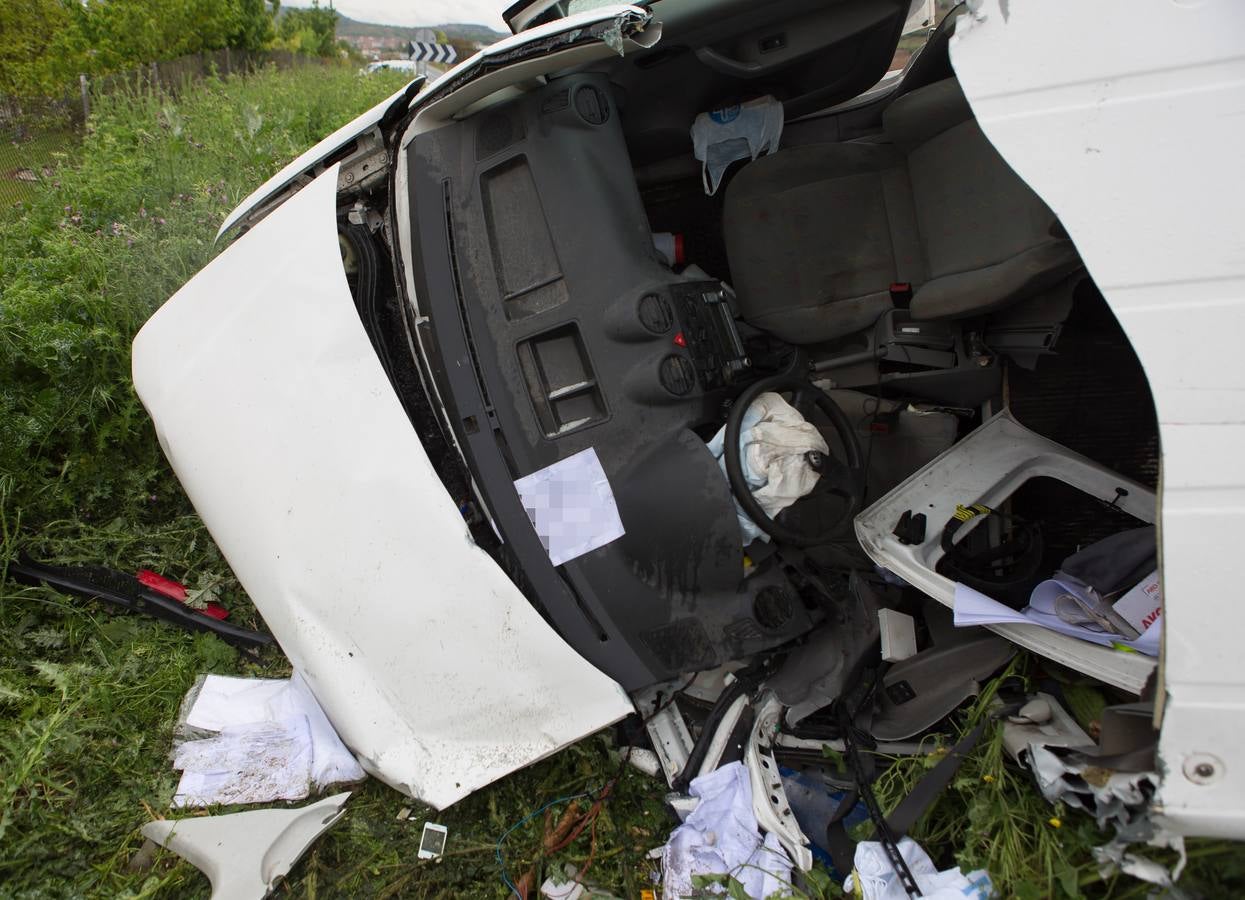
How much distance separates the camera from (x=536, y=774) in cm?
241

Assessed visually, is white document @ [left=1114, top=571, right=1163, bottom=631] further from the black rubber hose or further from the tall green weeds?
the tall green weeds

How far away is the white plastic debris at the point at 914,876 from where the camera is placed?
1.77m

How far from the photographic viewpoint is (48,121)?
4.88 m

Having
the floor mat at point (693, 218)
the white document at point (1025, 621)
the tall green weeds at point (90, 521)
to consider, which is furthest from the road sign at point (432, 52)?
the white document at point (1025, 621)

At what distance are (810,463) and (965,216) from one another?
3.85 feet

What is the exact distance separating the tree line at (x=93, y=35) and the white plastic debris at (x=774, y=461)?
661 cm

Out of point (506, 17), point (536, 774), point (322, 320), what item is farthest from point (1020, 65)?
point (536, 774)

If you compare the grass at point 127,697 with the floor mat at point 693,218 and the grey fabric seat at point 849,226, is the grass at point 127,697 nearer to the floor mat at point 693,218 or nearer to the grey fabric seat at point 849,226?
the grey fabric seat at point 849,226

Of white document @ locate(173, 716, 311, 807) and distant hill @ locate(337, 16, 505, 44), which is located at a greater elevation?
distant hill @ locate(337, 16, 505, 44)

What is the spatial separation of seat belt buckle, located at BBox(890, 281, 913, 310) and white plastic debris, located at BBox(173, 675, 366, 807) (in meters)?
2.51

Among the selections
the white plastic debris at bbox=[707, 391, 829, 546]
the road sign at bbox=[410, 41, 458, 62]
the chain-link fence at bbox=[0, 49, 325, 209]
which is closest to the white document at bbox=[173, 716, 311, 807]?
the white plastic debris at bbox=[707, 391, 829, 546]

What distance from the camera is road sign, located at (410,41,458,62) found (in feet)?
19.9

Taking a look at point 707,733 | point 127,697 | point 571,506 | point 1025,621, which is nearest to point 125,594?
point 127,697

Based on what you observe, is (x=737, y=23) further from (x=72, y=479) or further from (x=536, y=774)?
(x=72, y=479)
